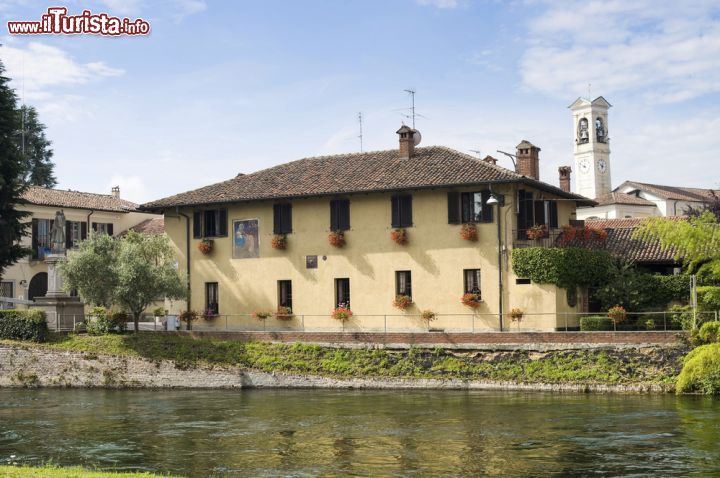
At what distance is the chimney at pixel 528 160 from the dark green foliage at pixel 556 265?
478cm

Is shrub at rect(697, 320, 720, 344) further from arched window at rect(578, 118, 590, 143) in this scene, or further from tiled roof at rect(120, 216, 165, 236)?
arched window at rect(578, 118, 590, 143)

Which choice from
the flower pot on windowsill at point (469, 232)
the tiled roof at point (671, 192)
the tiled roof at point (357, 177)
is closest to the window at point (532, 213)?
the tiled roof at point (357, 177)

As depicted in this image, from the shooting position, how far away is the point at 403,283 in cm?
3656

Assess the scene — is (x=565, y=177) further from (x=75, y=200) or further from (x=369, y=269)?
(x=75, y=200)

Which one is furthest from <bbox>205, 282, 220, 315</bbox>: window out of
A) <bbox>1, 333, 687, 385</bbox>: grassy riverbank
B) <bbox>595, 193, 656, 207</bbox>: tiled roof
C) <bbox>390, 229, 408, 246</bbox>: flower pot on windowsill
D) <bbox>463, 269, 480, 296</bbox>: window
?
<bbox>595, 193, 656, 207</bbox>: tiled roof

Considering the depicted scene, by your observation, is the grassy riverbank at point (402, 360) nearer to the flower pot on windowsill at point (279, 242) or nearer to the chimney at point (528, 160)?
the flower pot on windowsill at point (279, 242)

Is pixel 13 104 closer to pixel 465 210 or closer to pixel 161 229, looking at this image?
pixel 161 229

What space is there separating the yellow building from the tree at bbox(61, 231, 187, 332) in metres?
3.36

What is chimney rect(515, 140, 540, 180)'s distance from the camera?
125 ft

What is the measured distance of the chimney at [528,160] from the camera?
125 feet

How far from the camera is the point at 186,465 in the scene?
18.7 m

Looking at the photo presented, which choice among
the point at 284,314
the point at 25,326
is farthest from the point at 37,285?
the point at 284,314

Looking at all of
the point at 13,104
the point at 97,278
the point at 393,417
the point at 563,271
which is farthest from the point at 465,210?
A: the point at 13,104

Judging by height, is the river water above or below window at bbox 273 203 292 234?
below
